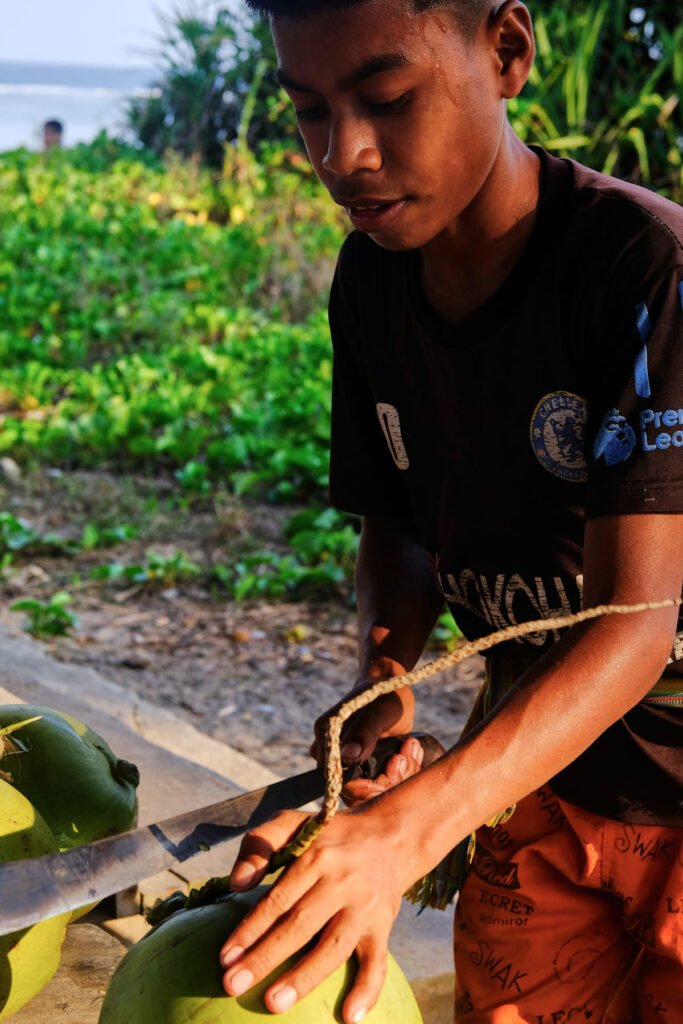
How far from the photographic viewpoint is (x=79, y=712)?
292 centimetres

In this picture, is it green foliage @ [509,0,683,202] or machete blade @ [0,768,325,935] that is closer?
machete blade @ [0,768,325,935]

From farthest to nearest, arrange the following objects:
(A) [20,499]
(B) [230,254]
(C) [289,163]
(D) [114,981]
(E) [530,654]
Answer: (C) [289,163] < (B) [230,254] < (A) [20,499] < (E) [530,654] < (D) [114,981]

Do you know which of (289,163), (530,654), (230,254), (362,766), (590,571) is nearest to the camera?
(590,571)

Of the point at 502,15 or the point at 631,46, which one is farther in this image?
the point at 631,46

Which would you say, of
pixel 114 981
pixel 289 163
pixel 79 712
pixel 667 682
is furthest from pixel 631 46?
pixel 114 981

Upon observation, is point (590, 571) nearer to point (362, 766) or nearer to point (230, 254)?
point (362, 766)

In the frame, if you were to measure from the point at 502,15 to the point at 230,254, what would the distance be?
690cm

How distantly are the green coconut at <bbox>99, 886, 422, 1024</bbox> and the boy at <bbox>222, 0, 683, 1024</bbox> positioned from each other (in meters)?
0.05

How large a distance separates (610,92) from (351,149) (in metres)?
7.60

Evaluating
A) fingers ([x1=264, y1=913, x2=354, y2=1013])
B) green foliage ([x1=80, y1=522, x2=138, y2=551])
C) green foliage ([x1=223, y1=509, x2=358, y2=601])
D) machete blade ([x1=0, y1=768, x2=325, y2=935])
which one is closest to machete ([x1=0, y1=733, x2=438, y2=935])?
machete blade ([x1=0, y1=768, x2=325, y2=935])

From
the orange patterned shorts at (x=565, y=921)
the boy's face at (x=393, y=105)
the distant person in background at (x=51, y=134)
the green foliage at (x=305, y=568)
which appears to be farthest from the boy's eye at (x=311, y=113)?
the distant person in background at (x=51, y=134)

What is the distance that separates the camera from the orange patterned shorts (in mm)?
1737

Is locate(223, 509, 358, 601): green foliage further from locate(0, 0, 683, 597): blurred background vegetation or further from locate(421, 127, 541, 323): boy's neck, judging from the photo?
locate(421, 127, 541, 323): boy's neck

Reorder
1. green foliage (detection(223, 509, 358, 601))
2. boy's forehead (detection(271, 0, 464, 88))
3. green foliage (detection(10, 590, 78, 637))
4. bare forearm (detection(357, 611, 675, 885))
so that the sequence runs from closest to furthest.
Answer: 1. bare forearm (detection(357, 611, 675, 885))
2. boy's forehead (detection(271, 0, 464, 88))
3. green foliage (detection(10, 590, 78, 637))
4. green foliage (detection(223, 509, 358, 601))
